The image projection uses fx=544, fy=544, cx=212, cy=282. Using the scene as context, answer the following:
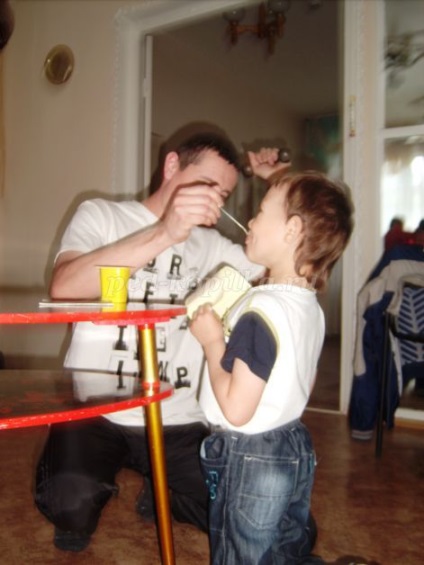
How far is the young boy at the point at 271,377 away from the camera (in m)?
0.99

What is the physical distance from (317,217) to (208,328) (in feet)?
0.99

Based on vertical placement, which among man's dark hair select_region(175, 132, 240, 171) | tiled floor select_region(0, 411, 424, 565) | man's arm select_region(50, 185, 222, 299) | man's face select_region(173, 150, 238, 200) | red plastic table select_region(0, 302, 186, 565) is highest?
man's dark hair select_region(175, 132, 240, 171)

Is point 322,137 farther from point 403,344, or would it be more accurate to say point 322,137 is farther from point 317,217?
point 317,217

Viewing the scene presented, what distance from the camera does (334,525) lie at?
1.56 m

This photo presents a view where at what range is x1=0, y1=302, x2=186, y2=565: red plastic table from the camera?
0.86 meters

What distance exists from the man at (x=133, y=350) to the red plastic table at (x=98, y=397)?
169mm

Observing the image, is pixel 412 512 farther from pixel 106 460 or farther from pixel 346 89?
pixel 346 89

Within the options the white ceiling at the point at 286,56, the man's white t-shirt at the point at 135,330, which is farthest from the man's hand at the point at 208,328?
the white ceiling at the point at 286,56

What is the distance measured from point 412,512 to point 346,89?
202 cm

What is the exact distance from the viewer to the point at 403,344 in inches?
90.6

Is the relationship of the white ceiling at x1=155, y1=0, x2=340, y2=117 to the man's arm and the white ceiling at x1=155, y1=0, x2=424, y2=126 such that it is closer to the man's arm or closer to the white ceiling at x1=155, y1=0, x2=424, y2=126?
the white ceiling at x1=155, y1=0, x2=424, y2=126

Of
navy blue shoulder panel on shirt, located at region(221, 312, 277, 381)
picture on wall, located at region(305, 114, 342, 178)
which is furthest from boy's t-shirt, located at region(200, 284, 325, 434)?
picture on wall, located at region(305, 114, 342, 178)

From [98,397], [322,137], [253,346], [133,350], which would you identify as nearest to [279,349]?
[253,346]

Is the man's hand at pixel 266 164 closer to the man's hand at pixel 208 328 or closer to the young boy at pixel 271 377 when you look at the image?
the young boy at pixel 271 377
